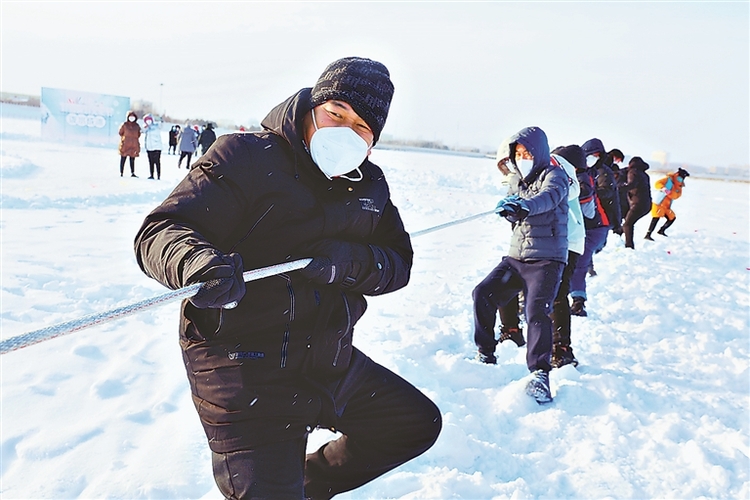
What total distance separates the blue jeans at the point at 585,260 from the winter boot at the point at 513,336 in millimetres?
1309

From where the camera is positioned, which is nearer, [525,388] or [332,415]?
[332,415]

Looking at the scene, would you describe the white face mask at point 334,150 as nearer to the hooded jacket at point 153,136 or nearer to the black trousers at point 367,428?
the black trousers at point 367,428

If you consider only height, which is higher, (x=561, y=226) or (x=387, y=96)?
(x=387, y=96)

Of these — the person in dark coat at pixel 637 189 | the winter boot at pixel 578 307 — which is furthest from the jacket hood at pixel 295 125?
the person in dark coat at pixel 637 189

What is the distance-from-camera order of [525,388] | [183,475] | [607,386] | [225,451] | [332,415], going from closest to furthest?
[225,451] < [332,415] < [183,475] < [525,388] < [607,386]

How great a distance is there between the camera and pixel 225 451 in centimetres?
170

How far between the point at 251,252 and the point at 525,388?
255 centimetres

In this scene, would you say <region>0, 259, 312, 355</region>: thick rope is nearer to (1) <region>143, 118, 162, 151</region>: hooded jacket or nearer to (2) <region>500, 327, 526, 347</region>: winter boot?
(2) <region>500, 327, 526, 347</region>: winter boot

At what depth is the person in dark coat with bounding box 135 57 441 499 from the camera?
63.4 inches

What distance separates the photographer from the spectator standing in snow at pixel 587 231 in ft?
18.9

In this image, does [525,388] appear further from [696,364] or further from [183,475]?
[183,475]

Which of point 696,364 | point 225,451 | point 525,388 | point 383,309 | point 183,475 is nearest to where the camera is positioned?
point 225,451

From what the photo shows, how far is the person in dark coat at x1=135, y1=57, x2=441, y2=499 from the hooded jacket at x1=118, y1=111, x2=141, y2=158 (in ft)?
40.7

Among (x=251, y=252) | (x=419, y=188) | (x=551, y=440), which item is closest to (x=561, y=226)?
(x=551, y=440)
